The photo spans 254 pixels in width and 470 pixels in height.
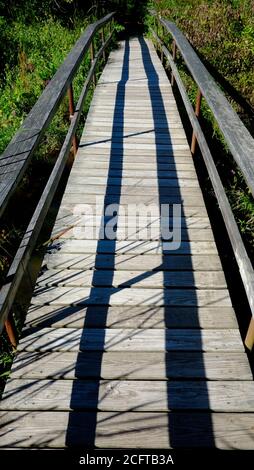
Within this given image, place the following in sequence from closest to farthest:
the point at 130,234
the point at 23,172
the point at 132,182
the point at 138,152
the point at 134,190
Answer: the point at 23,172, the point at 130,234, the point at 134,190, the point at 132,182, the point at 138,152

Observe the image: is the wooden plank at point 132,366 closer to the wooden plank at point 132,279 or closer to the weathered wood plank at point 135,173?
the wooden plank at point 132,279

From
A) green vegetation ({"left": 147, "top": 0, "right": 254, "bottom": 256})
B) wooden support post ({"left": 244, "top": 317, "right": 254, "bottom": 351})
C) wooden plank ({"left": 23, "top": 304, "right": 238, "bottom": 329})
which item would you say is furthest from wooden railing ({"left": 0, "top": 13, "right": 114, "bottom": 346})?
green vegetation ({"left": 147, "top": 0, "right": 254, "bottom": 256})

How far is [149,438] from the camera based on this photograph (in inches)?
82.3

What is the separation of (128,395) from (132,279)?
103cm

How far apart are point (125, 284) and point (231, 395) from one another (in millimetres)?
1178

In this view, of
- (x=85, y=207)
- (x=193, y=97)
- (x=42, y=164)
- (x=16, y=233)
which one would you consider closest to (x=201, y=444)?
(x=85, y=207)

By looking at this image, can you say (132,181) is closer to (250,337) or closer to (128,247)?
(128,247)

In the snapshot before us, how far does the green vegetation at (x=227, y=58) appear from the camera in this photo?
5.24 m

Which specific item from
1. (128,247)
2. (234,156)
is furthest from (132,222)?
(234,156)

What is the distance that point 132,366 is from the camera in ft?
8.06

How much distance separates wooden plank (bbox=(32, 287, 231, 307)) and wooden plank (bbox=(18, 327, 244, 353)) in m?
0.26

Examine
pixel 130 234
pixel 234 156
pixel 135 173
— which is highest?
pixel 234 156

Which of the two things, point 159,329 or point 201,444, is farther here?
point 159,329
